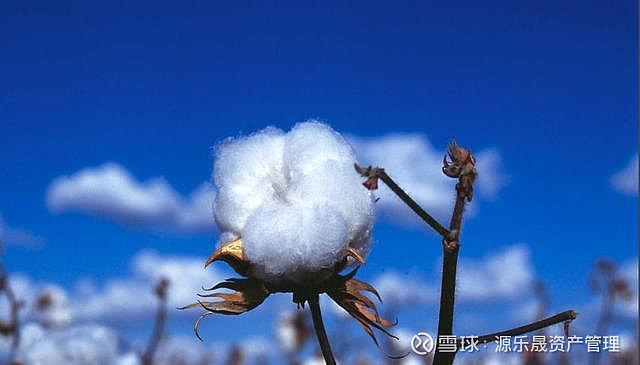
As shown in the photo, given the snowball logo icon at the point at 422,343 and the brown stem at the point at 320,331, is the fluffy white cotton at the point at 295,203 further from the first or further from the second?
the snowball logo icon at the point at 422,343

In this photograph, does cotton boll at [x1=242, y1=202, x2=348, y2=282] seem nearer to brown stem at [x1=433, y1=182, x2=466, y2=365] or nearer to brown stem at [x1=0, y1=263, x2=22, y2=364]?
brown stem at [x1=433, y1=182, x2=466, y2=365]

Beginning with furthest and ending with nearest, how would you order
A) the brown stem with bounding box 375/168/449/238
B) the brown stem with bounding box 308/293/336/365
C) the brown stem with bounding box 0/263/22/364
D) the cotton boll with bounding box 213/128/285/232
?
the brown stem with bounding box 0/263/22/364, the cotton boll with bounding box 213/128/285/232, the brown stem with bounding box 308/293/336/365, the brown stem with bounding box 375/168/449/238

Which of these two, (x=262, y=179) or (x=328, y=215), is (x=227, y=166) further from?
(x=328, y=215)

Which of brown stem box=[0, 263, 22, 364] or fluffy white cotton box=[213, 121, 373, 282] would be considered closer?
fluffy white cotton box=[213, 121, 373, 282]

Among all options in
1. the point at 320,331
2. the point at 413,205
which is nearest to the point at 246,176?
the point at 320,331

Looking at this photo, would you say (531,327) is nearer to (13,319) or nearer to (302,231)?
(302,231)

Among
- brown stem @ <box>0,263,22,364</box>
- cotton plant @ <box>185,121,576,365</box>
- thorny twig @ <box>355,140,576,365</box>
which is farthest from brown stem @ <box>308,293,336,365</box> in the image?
brown stem @ <box>0,263,22,364</box>

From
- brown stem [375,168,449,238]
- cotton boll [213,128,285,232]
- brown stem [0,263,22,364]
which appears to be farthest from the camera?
brown stem [0,263,22,364]

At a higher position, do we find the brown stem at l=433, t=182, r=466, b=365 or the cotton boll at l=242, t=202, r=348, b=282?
the cotton boll at l=242, t=202, r=348, b=282
